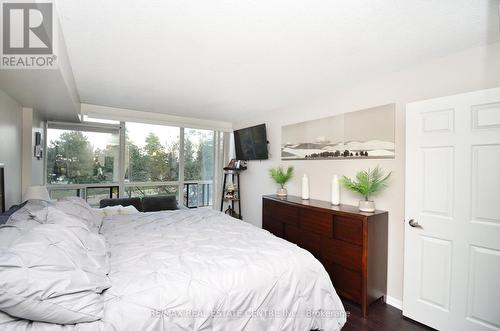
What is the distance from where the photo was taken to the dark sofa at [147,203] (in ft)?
12.3

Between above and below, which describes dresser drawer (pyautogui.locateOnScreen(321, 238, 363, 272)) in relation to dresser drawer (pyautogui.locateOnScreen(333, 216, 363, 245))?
below

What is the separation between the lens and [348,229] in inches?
91.2

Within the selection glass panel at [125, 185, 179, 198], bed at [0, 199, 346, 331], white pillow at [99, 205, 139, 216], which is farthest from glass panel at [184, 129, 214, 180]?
bed at [0, 199, 346, 331]

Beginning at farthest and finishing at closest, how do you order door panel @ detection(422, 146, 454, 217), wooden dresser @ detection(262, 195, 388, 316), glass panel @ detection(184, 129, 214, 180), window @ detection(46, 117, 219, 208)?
glass panel @ detection(184, 129, 214, 180) < window @ detection(46, 117, 219, 208) < wooden dresser @ detection(262, 195, 388, 316) < door panel @ detection(422, 146, 454, 217)

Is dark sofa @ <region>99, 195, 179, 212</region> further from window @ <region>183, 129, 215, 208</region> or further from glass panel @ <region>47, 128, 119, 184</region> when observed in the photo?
window @ <region>183, 129, 215, 208</region>

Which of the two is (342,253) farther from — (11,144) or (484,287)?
(11,144)

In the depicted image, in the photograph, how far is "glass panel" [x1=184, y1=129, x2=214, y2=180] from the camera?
4.97 m

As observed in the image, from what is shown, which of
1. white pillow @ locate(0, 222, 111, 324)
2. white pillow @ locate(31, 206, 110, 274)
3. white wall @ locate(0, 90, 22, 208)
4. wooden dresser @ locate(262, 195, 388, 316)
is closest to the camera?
white pillow @ locate(0, 222, 111, 324)

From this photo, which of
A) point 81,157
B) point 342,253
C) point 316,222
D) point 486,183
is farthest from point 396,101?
point 81,157

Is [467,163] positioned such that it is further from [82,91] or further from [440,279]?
[82,91]

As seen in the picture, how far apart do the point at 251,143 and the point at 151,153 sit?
197 cm

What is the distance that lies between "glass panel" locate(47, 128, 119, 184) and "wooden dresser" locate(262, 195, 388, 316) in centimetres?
351

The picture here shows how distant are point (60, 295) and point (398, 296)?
2714mm

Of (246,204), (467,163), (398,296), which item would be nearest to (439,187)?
(467,163)
